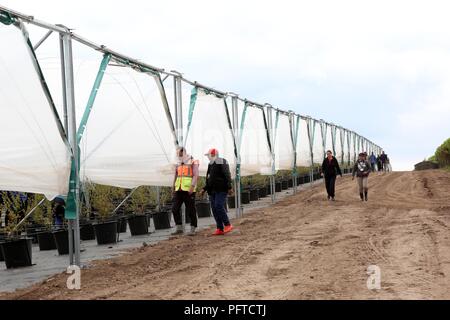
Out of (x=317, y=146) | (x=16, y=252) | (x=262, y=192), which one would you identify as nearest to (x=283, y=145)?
(x=262, y=192)

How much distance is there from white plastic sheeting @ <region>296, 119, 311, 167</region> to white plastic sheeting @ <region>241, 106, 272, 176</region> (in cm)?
574

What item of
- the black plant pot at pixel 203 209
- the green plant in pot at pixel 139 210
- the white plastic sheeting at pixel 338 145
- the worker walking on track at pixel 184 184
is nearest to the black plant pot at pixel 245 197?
the black plant pot at pixel 203 209

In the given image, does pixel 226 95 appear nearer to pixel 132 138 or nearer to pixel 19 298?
pixel 132 138

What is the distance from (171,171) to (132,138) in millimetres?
1155

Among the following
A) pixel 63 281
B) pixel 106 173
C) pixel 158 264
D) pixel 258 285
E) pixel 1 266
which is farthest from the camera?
pixel 106 173

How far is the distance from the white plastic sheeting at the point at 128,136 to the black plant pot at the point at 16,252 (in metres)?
1.38

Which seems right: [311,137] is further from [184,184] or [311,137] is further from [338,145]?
[184,184]

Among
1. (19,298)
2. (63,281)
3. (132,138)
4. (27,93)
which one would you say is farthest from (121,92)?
(19,298)

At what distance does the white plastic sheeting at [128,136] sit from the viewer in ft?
32.1

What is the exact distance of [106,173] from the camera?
9.78 meters

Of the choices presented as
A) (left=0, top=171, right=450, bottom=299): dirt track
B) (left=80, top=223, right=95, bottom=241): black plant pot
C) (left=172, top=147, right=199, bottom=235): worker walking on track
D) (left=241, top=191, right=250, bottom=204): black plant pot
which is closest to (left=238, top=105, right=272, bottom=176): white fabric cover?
(left=241, top=191, right=250, bottom=204): black plant pot

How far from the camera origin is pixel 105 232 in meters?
10.8

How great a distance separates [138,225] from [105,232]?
136 centimetres

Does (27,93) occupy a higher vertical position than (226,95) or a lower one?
lower
